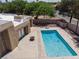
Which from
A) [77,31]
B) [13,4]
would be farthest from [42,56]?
[13,4]

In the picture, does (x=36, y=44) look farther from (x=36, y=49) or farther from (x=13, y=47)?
(x=13, y=47)

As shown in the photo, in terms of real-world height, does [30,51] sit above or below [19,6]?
below

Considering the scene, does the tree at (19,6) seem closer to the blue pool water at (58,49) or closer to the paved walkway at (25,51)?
the blue pool water at (58,49)

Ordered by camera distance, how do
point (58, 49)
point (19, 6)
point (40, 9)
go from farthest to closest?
point (19, 6) → point (40, 9) → point (58, 49)

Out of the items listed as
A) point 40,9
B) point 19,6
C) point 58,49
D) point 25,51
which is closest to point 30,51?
point 25,51

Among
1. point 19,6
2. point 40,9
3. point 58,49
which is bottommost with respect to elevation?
point 58,49

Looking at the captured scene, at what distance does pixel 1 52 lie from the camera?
53.9ft

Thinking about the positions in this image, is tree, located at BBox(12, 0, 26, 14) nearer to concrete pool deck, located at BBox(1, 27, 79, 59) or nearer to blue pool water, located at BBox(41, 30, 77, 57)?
blue pool water, located at BBox(41, 30, 77, 57)

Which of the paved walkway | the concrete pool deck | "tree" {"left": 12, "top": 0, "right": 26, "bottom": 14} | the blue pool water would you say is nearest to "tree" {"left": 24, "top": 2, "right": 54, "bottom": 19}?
"tree" {"left": 12, "top": 0, "right": 26, "bottom": 14}

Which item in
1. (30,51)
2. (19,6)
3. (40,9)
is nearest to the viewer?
(30,51)

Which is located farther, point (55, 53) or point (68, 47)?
point (68, 47)

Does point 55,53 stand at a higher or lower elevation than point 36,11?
lower

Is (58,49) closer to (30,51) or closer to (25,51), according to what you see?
(30,51)

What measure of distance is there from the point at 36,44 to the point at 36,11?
1422cm
